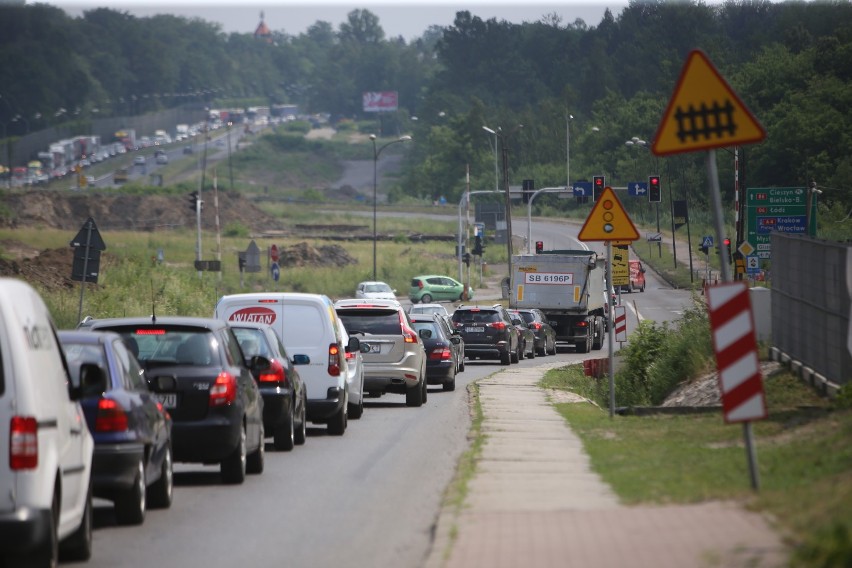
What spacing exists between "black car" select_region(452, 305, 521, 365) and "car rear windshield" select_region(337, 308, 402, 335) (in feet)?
54.5

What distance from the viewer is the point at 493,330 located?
4447cm

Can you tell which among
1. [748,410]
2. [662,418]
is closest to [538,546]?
[748,410]

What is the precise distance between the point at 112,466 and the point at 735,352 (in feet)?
15.0

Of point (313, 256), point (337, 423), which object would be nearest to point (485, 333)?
point (337, 423)

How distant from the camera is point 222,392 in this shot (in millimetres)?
14906

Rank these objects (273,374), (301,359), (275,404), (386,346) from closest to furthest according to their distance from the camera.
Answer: (273,374) → (275,404) → (301,359) → (386,346)

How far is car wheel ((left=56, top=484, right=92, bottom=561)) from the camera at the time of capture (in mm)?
10844

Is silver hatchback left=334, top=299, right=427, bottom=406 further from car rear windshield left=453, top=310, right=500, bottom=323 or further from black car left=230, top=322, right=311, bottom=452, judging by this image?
car rear windshield left=453, top=310, right=500, bottom=323

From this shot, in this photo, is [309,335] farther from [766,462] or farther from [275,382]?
[766,462]

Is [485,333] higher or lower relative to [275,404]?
lower

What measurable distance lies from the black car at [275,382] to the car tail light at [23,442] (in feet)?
27.1

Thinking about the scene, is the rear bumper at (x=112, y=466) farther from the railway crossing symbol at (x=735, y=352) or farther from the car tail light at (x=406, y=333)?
the car tail light at (x=406, y=333)

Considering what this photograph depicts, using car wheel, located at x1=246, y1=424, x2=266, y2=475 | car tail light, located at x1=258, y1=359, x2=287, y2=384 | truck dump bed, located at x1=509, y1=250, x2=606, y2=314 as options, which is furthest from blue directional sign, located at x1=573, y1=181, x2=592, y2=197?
car wheel, located at x1=246, y1=424, x2=266, y2=475

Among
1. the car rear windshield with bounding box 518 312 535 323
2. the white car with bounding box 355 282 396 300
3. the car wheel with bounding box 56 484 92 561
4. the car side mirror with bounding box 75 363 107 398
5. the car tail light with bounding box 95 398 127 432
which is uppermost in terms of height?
the car side mirror with bounding box 75 363 107 398
